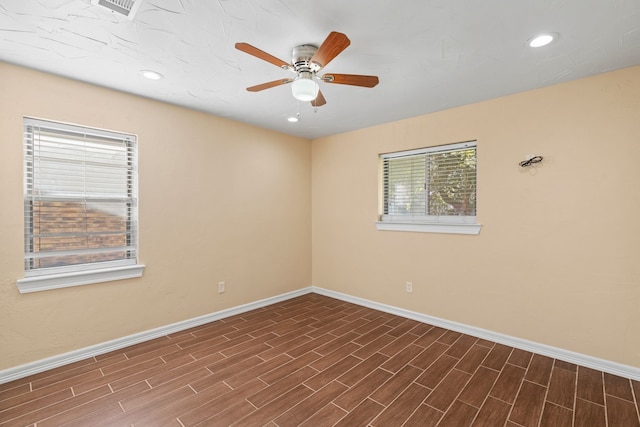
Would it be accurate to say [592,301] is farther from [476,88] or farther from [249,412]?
[249,412]

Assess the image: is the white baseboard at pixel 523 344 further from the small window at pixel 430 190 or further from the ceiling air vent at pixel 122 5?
the ceiling air vent at pixel 122 5

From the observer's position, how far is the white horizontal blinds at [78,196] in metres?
2.43

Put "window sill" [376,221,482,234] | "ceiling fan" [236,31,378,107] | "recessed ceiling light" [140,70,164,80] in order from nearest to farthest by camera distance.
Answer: "ceiling fan" [236,31,378,107] → "recessed ceiling light" [140,70,164,80] → "window sill" [376,221,482,234]

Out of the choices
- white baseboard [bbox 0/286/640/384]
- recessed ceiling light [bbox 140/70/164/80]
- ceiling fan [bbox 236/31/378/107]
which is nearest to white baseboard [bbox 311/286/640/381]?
white baseboard [bbox 0/286/640/384]

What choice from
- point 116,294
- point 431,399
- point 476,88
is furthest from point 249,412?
point 476,88

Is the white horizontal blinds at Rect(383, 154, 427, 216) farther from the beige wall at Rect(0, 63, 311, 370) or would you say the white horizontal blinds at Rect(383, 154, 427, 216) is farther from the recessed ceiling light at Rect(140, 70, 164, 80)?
the recessed ceiling light at Rect(140, 70, 164, 80)

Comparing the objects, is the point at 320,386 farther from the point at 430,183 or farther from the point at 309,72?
the point at 430,183

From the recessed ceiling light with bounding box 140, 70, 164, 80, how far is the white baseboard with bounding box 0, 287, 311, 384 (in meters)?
2.44

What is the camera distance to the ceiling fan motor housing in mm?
1997

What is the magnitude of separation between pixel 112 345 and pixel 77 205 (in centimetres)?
135

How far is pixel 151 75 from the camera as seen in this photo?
246 centimetres

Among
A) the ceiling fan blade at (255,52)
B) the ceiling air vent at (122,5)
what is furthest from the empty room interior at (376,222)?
the ceiling fan blade at (255,52)

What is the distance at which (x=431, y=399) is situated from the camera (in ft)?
6.86

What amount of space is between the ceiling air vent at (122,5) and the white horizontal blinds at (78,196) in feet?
4.81
